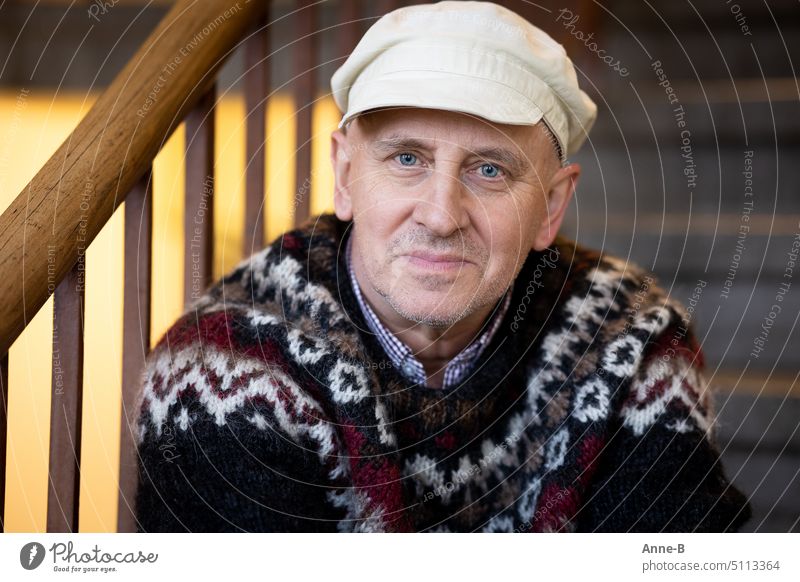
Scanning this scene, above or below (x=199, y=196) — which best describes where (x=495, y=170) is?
below

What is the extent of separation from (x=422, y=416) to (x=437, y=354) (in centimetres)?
9

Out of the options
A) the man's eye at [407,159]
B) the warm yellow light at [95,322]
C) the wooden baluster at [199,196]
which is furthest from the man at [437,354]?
the warm yellow light at [95,322]

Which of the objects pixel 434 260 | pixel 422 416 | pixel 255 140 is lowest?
pixel 422 416

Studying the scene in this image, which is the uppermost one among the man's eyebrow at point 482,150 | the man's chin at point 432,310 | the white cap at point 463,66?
the white cap at point 463,66

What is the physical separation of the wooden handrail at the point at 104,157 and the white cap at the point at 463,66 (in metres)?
0.16

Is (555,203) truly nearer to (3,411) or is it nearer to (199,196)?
(199,196)

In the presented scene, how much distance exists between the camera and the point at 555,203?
3.27 feet

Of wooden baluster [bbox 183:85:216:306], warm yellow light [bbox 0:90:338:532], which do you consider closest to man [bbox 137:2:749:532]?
wooden baluster [bbox 183:85:216:306]

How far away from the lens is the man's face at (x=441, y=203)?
2.84 ft

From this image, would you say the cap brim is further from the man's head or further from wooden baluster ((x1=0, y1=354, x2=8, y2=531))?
wooden baluster ((x1=0, y1=354, x2=8, y2=531))

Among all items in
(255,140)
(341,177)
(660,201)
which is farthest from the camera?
(660,201)

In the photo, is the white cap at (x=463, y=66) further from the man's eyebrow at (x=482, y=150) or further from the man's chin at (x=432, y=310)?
the man's chin at (x=432, y=310)

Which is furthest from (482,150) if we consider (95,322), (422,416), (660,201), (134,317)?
(660,201)

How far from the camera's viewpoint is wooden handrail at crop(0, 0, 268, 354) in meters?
0.72
